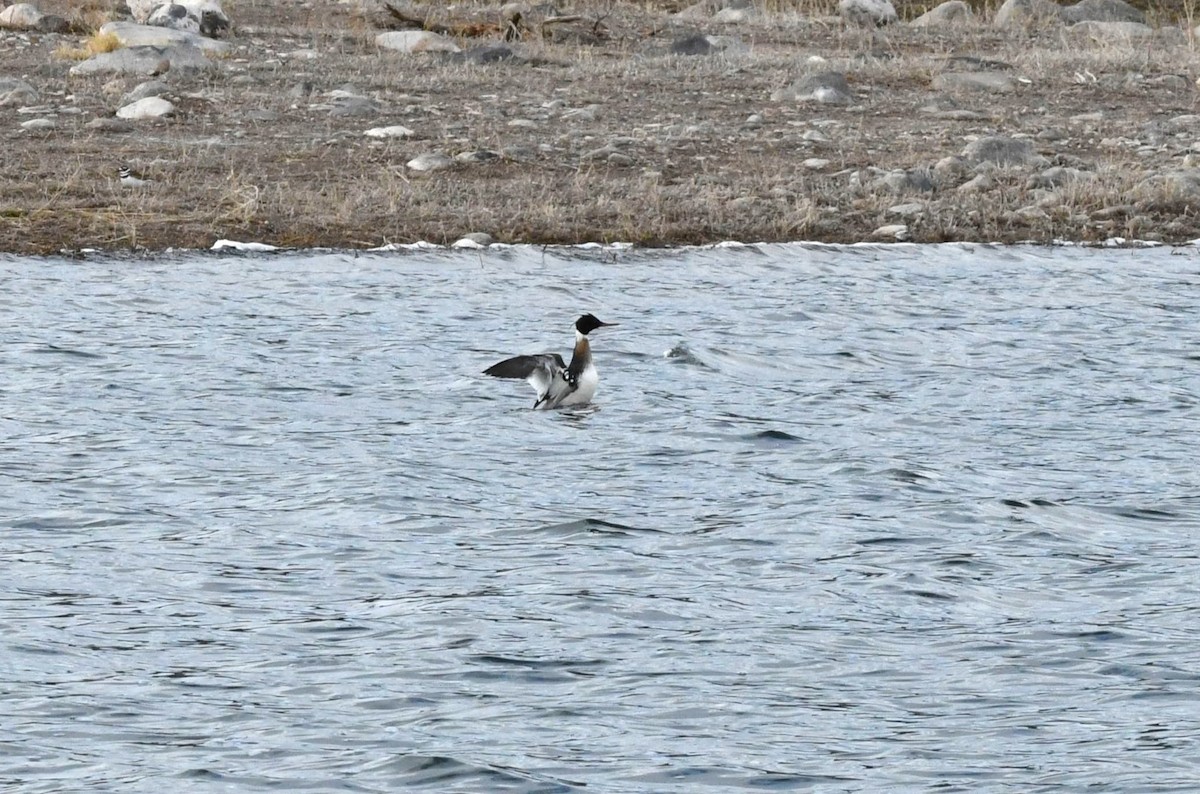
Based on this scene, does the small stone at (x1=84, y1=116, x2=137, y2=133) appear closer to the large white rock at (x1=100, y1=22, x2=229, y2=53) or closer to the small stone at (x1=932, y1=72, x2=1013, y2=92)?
the large white rock at (x1=100, y1=22, x2=229, y2=53)

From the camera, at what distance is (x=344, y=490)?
9.71m

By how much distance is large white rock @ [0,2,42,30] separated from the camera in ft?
92.1

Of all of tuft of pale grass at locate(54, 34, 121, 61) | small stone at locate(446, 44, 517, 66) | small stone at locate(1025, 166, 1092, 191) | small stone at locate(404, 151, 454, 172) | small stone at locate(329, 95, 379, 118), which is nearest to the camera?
small stone at locate(404, 151, 454, 172)

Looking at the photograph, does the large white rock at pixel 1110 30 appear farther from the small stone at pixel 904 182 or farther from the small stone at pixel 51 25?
the small stone at pixel 51 25

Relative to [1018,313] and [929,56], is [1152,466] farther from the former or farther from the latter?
[929,56]

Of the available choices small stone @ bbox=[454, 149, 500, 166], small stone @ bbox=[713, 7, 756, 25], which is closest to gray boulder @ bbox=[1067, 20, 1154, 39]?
small stone @ bbox=[713, 7, 756, 25]

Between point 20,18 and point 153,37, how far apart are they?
3254mm

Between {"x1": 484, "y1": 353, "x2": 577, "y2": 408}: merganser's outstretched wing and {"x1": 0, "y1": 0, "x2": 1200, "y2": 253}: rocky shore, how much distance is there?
194 inches

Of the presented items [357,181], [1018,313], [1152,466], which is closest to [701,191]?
[357,181]

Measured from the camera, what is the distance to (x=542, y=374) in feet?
38.8

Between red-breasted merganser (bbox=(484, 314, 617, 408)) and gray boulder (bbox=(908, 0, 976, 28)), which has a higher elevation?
gray boulder (bbox=(908, 0, 976, 28))

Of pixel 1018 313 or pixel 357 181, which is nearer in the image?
pixel 1018 313

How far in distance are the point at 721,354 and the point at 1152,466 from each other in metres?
3.59

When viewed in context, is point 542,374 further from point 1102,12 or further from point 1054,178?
point 1102,12
